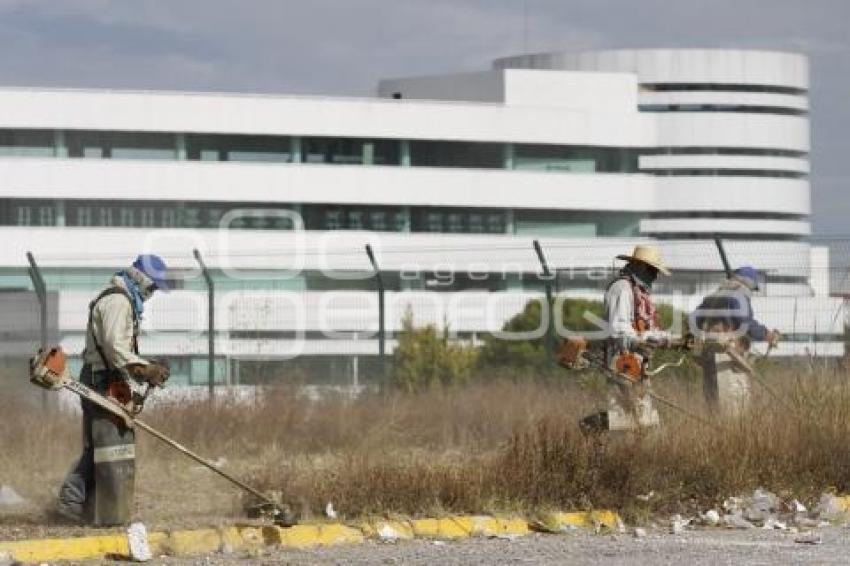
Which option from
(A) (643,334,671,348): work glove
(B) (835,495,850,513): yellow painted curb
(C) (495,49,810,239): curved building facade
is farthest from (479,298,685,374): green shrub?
(C) (495,49,810,239): curved building facade

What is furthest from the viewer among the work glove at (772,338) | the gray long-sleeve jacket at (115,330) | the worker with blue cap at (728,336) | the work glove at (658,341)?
the work glove at (772,338)

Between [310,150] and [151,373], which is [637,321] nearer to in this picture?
[151,373]

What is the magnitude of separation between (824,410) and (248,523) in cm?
447

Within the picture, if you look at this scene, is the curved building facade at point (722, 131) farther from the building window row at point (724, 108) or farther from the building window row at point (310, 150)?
the building window row at point (310, 150)

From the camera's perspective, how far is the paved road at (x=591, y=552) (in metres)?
9.74

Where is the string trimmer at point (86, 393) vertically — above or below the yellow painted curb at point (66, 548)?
above

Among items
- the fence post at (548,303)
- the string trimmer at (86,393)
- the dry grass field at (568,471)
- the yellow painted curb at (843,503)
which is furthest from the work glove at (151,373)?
the fence post at (548,303)

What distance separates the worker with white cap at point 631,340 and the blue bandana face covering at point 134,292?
3130mm

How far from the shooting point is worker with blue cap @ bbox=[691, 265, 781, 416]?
1448 centimetres

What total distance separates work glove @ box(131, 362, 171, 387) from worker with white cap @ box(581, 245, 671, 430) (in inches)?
116

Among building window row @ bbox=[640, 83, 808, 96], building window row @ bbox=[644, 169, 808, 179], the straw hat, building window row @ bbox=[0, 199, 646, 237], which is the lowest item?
the straw hat

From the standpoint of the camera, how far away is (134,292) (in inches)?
446

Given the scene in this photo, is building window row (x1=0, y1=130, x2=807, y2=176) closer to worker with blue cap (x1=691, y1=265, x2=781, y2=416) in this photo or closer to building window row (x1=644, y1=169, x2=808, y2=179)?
building window row (x1=644, y1=169, x2=808, y2=179)

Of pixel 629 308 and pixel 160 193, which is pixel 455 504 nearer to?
pixel 629 308
